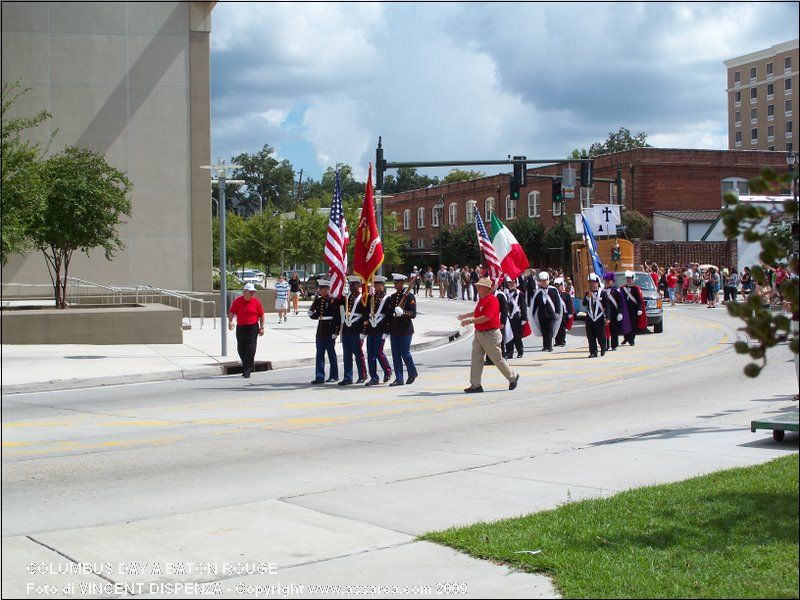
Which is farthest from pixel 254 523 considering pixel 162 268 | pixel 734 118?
pixel 734 118

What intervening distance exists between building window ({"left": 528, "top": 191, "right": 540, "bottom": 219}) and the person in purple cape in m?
51.8

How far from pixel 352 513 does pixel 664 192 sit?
2431 inches

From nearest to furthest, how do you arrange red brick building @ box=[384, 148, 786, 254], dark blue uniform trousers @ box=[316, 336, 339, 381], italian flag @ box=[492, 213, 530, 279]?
1. dark blue uniform trousers @ box=[316, 336, 339, 381]
2. italian flag @ box=[492, 213, 530, 279]
3. red brick building @ box=[384, 148, 786, 254]

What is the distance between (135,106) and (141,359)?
1882cm

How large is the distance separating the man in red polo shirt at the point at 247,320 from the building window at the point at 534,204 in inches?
2302

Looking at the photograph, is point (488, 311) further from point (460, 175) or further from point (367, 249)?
point (460, 175)

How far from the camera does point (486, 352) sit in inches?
608

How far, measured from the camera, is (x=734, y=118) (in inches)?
5103

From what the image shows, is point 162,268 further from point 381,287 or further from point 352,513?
point 352,513

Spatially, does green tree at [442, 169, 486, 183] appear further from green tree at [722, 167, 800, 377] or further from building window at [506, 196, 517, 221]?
green tree at [722, 167, 800, 377]

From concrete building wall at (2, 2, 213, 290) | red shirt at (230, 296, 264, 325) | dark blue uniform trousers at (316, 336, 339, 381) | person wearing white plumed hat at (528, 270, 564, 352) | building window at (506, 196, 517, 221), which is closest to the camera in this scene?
dark blue uniform trousers at (316, 336, 339, 381)

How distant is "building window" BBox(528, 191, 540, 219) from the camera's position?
248ft

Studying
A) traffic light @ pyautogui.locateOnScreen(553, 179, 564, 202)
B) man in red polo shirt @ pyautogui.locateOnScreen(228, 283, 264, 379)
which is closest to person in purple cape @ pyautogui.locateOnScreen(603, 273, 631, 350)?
man in red polo shirt @ pyautogui.locateOnScreen(228, 283, 264, 379)

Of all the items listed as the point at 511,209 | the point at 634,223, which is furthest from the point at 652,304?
the point at 511,209
